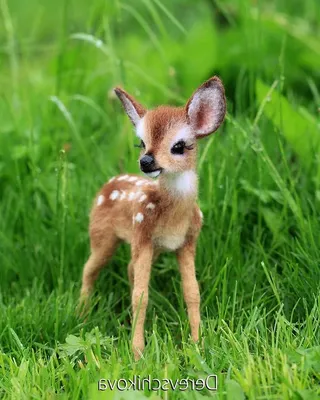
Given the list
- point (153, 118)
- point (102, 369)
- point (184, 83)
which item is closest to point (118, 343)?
point (102, 369)

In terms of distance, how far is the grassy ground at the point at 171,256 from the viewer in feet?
9.32

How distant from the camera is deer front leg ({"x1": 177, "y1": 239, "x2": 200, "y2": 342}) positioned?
3.12 m

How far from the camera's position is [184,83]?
5539 mm

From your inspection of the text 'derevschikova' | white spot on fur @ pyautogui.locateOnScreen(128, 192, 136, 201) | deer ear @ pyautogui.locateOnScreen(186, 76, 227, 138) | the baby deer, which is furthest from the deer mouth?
the text 'derevschikova'

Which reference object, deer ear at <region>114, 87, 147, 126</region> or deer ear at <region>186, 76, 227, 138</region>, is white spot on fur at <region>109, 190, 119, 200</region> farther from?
deer ear at <region>186, 76, 227, 138</region>

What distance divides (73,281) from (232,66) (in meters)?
2.38

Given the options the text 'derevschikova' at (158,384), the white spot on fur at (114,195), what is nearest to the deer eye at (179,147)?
the white spot on fur at (114,195)

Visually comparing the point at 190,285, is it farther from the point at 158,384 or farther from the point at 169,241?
the point at 158,384

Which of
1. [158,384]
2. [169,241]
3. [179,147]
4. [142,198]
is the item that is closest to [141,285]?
[169,241]

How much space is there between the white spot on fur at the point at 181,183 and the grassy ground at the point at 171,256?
1.52 ft

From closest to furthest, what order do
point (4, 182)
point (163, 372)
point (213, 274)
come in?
point (163, 372) < point (213, 274) < point (4, 182)

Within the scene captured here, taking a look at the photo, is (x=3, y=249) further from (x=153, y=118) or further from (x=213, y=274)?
(x=153, y=118)

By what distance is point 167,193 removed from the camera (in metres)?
3.04

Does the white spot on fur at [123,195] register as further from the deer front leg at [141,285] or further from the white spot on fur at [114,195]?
the deer front leg at [141,285]
